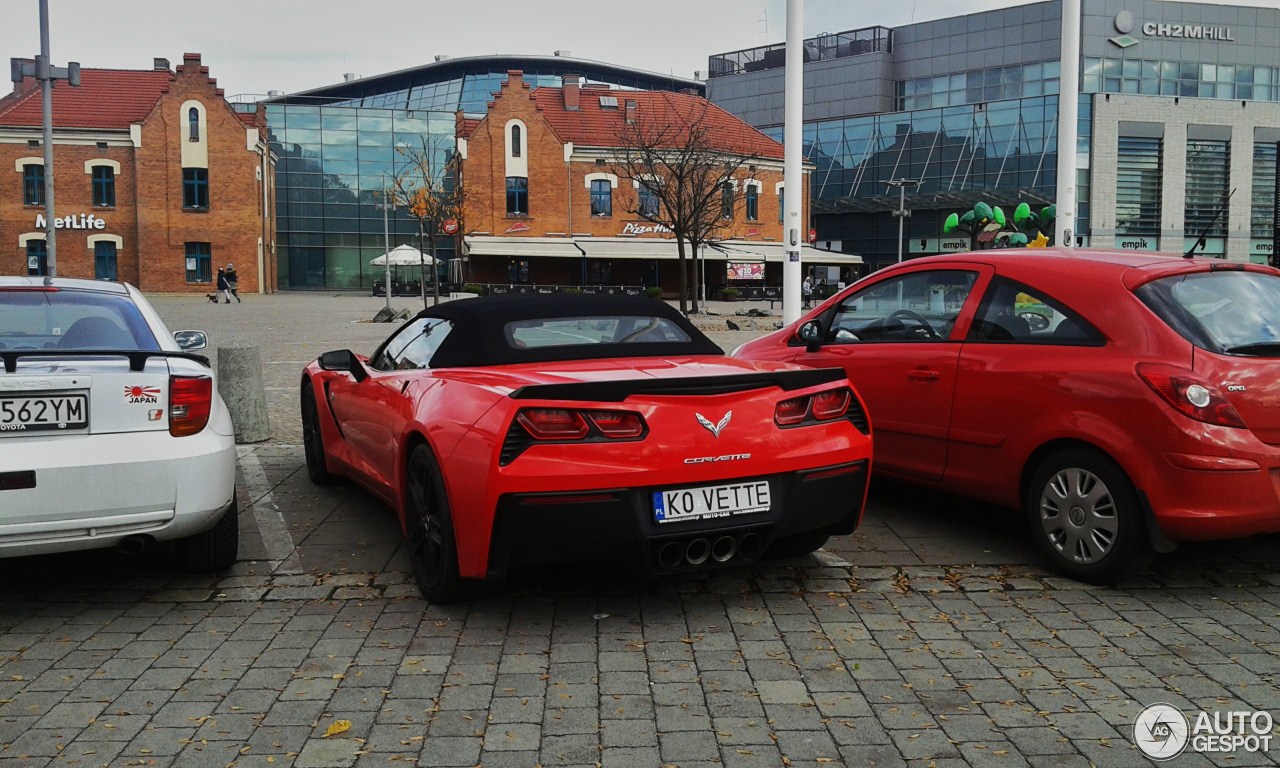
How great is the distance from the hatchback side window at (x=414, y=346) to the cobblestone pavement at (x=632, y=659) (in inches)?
39.9

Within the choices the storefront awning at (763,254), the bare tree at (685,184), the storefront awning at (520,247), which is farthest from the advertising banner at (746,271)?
the storefront awning at (520,247)

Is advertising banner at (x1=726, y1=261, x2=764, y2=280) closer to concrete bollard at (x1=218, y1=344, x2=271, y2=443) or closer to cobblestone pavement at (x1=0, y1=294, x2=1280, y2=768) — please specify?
concrete bollard at (x1=218, y1=344, x2=271, y2=443)

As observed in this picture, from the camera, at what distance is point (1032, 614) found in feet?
15.8

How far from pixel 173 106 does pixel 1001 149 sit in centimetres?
4537

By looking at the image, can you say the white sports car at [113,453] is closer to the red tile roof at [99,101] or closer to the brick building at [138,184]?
the brick building at [138,184]

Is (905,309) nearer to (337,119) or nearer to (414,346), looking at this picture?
(414,346)

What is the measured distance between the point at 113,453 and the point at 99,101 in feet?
192

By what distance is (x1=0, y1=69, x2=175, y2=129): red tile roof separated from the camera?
53.9 m

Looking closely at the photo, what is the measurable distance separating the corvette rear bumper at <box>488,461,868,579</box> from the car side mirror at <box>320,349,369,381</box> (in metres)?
2.35

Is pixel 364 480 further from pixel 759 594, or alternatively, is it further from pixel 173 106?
pixel 173 106

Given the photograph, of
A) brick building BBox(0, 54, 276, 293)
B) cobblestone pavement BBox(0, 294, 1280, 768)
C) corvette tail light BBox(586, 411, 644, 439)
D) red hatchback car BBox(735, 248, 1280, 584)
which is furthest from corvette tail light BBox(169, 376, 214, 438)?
brick building BBox(0, 54, 276, 293)

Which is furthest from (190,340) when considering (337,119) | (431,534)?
(337,119)

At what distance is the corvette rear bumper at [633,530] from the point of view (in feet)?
14.4

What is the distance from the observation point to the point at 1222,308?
205 inches
